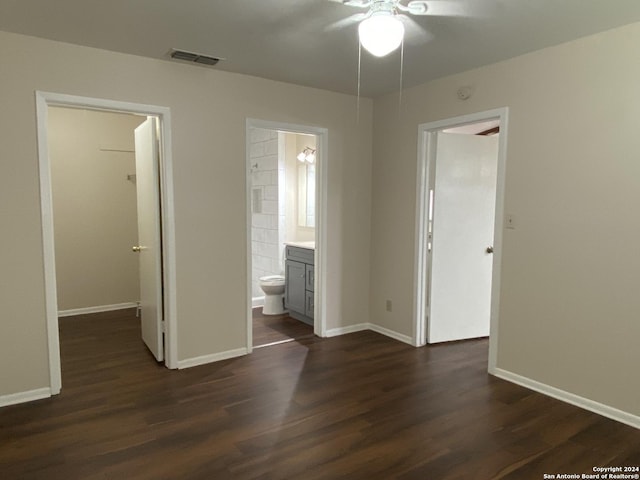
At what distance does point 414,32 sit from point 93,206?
4.18 metres

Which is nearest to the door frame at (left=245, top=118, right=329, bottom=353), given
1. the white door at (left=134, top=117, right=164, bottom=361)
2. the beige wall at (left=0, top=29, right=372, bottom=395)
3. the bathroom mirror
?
the beige wall at (left=0, top=29, right=372, bottom=395)

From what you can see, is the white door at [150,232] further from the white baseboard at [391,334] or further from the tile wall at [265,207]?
the white baseboard at [391,334]

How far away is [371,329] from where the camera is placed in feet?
15.0

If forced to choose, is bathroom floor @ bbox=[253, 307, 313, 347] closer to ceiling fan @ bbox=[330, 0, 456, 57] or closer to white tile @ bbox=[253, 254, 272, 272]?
white tile @ bbox=[253, 254, 272, 272]

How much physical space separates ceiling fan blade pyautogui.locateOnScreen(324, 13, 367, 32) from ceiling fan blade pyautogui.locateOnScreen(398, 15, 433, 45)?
235 millimetres

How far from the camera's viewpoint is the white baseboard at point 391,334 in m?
4.14

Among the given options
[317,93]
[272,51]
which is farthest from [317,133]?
[272,51]

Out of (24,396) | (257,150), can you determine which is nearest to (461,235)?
(257,150)

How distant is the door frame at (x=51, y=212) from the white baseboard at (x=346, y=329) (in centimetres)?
153

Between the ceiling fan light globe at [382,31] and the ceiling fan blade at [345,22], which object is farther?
the ceiling fan blade at [345,22]

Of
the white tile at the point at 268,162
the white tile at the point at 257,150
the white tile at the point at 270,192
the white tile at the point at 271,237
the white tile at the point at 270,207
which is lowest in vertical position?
the white tile at the point at 271,237

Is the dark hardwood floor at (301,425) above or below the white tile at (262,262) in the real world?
below

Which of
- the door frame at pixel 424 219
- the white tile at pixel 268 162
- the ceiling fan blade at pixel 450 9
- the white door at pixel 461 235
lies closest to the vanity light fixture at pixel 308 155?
the white tile at pixel 268 162

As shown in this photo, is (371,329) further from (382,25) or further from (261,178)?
(382,25)
